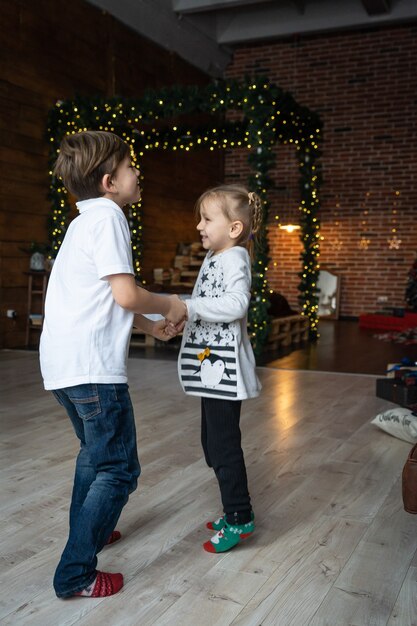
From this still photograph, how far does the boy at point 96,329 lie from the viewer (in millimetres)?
1707

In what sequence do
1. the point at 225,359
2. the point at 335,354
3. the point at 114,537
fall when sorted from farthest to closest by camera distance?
Answer: the point at 335,354
the point at 114,537
the point at 225,359

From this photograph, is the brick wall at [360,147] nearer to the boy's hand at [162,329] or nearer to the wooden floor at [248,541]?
the wooden floor at [248,541]

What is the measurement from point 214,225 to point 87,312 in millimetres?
554

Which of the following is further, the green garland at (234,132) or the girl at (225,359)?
the green garland at (234,132)

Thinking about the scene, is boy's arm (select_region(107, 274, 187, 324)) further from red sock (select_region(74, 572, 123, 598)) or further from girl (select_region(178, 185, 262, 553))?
red sock (select_region(74, 572, 123, 598))

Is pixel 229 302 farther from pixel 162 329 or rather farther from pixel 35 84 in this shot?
pixel 35 84

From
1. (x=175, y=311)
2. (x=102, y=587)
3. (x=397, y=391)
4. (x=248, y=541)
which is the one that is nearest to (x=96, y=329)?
(x=175, y=311)

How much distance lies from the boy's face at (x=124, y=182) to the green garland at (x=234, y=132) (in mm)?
3757

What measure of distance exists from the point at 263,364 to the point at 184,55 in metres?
5.81

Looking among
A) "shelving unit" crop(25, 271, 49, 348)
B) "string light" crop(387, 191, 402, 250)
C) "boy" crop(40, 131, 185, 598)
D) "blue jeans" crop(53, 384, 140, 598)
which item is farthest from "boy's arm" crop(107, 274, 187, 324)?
"string light" crop(387, 191, 402, 250)

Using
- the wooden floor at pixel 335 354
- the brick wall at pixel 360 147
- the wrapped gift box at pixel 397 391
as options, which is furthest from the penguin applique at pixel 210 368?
the brick wall at pixel 360 147

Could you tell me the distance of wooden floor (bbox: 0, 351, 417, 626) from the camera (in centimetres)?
176

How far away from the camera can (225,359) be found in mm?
2061

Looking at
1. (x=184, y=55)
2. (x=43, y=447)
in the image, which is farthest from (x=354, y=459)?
(x=184, y=55)
